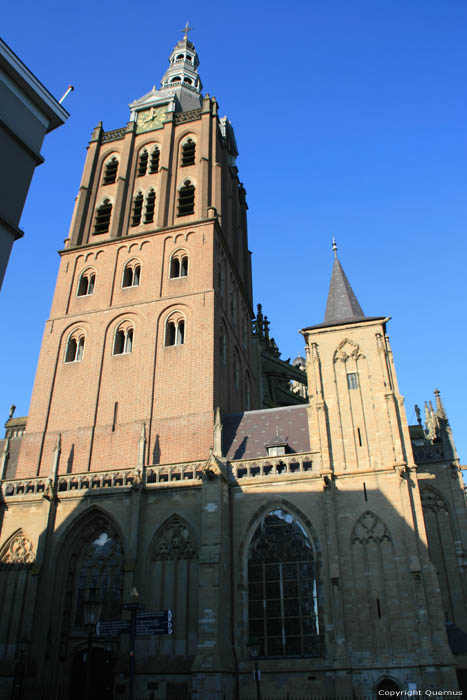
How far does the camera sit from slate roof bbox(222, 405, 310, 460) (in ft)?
84.2

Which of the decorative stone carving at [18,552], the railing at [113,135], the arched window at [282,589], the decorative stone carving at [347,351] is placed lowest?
the arched window at [282,589]

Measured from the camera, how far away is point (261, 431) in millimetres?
27172

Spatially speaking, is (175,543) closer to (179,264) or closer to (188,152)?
(179,264)

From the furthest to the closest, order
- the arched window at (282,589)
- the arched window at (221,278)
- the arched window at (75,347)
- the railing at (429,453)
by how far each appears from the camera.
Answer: the arched window at (221,278) → the arched window at (75,347) → the railing at (429,453) → the arched window at (282,589)

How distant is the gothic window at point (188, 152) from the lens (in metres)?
37.8

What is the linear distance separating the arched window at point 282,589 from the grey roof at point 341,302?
1005 cm

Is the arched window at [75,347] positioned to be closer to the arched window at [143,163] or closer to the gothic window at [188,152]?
the arched window at [143,163]

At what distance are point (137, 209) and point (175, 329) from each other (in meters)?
10.1

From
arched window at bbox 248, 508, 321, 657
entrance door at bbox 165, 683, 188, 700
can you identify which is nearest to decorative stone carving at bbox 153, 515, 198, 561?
arched window at bbox 248, 508, 321, 657

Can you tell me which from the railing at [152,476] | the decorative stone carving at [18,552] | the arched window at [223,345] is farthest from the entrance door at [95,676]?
the arched window at [223,345]

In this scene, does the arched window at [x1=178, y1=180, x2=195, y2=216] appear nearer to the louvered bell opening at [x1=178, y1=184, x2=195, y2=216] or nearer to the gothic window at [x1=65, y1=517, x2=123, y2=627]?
the louvered bell opening at [x1=178, y1=184, x2=195, y2=216]

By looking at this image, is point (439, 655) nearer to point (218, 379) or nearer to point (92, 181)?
point (218, 379)

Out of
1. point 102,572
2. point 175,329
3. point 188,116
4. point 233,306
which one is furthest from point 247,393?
point 188,116


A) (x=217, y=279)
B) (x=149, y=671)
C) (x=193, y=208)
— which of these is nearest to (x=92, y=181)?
(x=193, y=208)
